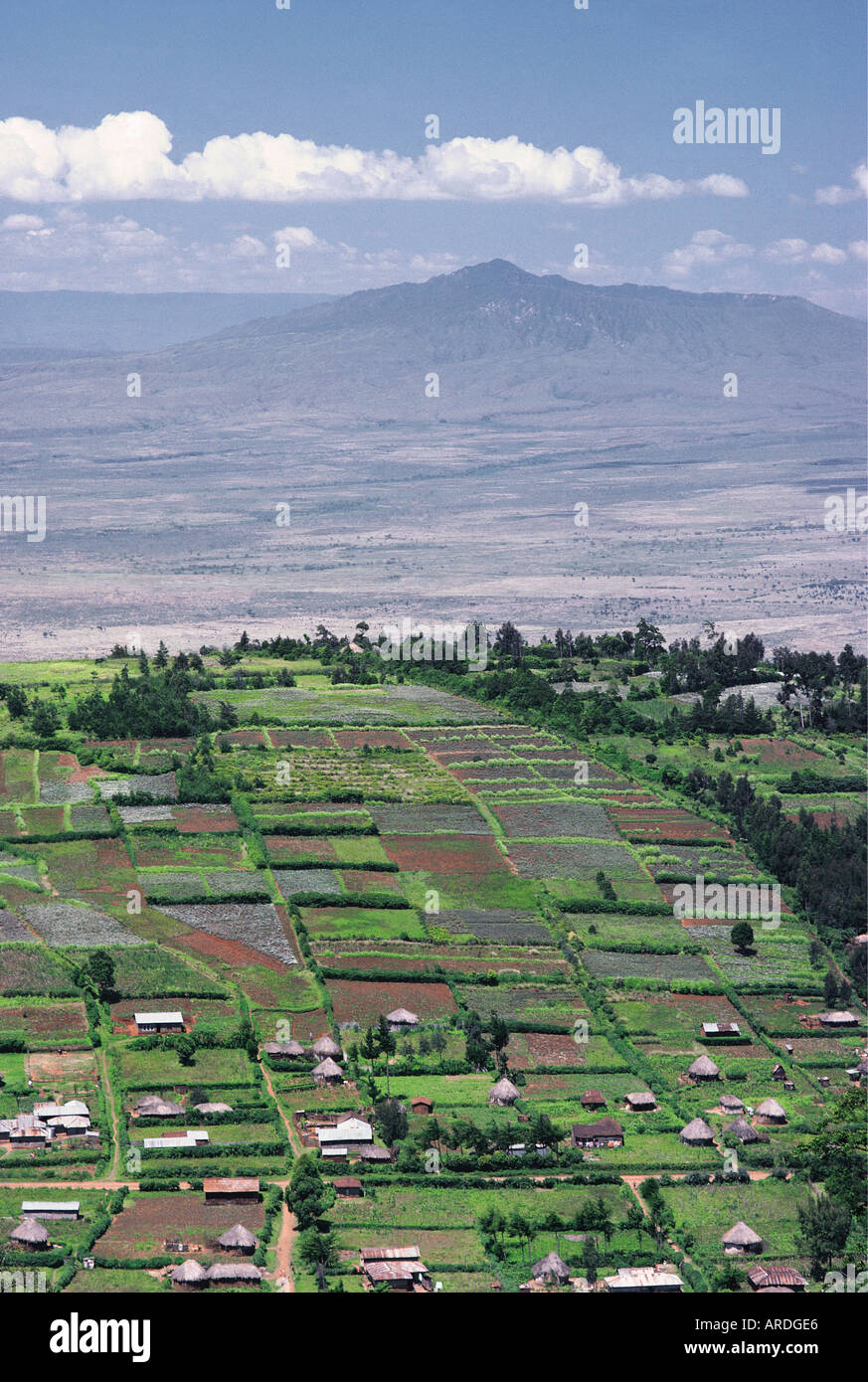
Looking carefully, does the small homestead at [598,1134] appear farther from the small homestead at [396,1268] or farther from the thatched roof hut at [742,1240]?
the small homestead at [396,1268]

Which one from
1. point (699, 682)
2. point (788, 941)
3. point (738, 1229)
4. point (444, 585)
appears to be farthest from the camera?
point (444, 585)

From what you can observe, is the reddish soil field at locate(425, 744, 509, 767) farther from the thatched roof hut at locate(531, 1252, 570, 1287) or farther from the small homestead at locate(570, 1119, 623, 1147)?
the thatched roof hut at locate(531, 1252, 570, 1287)

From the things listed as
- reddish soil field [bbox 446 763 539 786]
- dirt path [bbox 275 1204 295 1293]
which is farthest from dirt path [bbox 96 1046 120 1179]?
reddish soil field [bbox 446 763 539 786]

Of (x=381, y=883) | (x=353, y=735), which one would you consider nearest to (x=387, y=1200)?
(x=381, y=883)

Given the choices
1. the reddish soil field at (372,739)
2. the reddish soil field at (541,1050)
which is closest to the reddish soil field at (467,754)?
the reddish soil field at (372,739)
